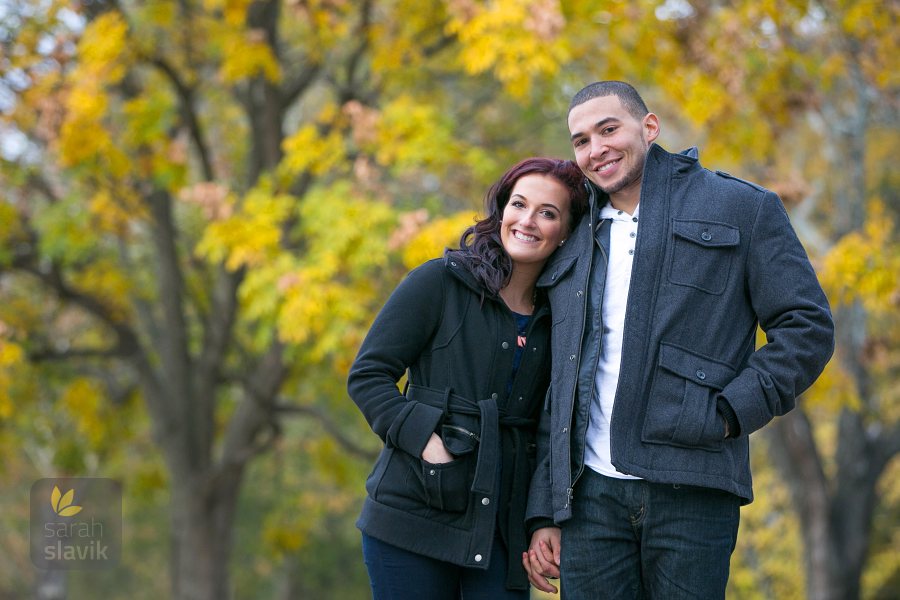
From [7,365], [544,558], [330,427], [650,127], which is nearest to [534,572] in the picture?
[544,558]

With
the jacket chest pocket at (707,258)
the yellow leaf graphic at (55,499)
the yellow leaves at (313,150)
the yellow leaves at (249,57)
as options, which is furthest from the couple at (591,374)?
the yellow leaves at (249,57)

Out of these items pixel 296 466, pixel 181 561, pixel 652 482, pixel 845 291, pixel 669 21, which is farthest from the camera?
pixel 296 466

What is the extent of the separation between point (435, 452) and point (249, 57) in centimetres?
590

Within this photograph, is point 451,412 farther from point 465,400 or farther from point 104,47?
point 104,47

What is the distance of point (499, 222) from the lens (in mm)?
3021

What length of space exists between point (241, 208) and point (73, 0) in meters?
1.97

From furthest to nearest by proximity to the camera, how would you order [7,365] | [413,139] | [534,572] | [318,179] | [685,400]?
[318,179]
[7,365]
[413,139]
[534,572]
[685,400]

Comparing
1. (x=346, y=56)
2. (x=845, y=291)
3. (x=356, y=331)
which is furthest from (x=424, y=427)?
(x=346, y=56)

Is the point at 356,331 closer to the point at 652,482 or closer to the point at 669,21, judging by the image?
the point at 669,21

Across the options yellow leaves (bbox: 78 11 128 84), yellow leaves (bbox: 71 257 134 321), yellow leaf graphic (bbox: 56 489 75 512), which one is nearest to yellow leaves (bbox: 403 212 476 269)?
yellow leaf graphic (bbox: 56 489 75 512)

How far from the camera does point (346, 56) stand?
9984 mm

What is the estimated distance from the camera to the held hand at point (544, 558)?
2.77 metres

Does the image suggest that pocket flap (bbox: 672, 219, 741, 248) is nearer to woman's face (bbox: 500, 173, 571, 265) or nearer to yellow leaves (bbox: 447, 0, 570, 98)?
woman's face (bbox: 500, 173, 571, 265)

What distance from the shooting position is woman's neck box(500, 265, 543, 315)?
2.99 m
